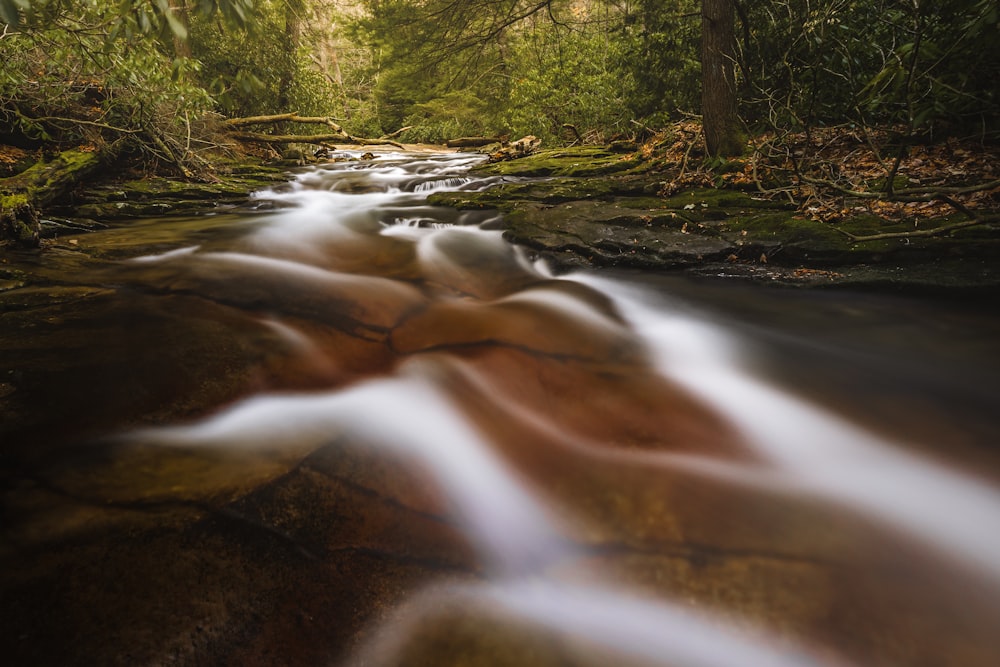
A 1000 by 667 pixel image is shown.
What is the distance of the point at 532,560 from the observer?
5.51ft

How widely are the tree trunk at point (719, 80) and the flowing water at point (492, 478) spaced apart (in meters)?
3.05

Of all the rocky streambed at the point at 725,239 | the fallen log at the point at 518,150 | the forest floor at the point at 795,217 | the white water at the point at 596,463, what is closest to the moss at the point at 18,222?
the white water at the point at 596,463

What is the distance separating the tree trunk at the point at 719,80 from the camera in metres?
5.54

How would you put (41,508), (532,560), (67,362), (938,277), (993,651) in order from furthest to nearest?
(938,277)
(67,362)
(532,560)
(41,508)
(993,651)

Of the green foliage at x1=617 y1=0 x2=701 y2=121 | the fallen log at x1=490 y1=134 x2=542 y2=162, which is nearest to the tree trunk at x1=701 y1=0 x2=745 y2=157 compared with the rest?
the green foliage at x1=617 y1=0 x2=701 y2=121

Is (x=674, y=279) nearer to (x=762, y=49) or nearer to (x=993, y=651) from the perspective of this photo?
(x=993, y=651)

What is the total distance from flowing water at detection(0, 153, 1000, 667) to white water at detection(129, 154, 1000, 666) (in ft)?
0.04

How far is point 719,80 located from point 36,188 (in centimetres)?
823

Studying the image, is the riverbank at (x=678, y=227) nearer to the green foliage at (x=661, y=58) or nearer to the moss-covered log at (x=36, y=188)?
the moss-covered log at (x=36, y=188)

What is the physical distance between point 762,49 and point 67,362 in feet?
26.8

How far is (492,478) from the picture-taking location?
213 cm

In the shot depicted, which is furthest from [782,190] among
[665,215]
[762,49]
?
[762,49]

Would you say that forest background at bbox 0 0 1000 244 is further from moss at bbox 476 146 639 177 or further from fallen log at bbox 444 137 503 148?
fallen log at bbox 444 137 503 148

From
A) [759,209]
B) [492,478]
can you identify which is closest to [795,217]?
[759,209]
